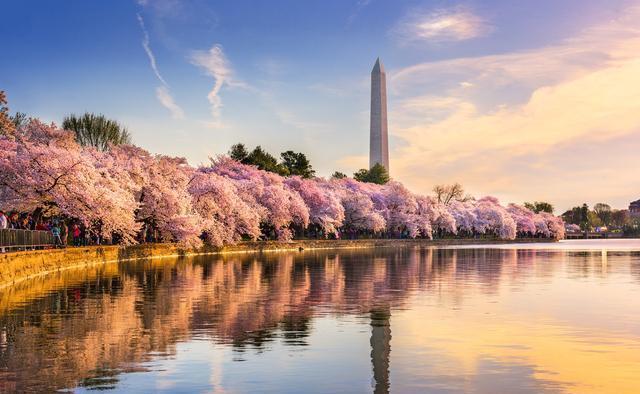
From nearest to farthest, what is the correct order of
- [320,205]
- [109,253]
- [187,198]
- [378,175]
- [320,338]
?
1. [320,338]
2. [109,253]
3. [187,198]
4. [320,205]
5. [378,175]

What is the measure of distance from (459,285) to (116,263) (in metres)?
29.7

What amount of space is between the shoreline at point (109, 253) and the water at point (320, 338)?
6.69 ft

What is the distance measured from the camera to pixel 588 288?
113ft

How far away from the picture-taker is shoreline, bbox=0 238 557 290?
36.2 meters

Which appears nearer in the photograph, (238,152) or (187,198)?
(187,198)

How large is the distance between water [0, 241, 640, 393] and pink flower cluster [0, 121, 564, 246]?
20.7m

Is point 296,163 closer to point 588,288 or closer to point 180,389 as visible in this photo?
point 588,288

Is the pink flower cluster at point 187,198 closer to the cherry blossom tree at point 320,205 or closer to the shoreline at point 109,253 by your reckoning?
the cherry blossom tree at point 320,205

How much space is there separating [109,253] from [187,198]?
17.8m

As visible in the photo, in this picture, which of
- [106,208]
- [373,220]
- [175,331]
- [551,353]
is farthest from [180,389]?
[373,220]

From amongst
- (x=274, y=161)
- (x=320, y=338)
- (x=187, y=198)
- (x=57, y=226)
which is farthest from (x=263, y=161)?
(x=320, y=338)

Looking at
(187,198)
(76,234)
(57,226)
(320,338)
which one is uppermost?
(187,198)

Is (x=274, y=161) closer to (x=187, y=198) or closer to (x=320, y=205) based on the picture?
(x=320, y=205)

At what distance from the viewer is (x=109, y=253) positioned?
2299 inches
